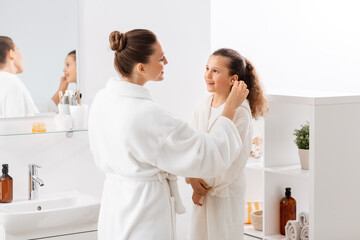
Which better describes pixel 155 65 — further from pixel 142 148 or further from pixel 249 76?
pixel 249 76

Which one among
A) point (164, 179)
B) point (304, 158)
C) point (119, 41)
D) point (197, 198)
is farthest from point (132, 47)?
point (304, 158)

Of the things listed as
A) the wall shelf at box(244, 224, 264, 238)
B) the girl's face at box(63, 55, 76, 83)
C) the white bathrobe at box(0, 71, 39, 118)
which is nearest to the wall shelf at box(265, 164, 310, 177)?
the wall shelf at box(244, 224, 264, 238)

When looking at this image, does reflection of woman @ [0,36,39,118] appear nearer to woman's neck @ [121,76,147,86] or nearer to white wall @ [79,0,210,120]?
white wall @ [79,0,210,120]

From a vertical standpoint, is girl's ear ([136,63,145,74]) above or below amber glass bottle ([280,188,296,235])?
above

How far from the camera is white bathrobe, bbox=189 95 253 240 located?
241 centimetres

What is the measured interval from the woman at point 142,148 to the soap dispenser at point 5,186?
0.78 metres

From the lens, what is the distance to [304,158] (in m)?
2.68

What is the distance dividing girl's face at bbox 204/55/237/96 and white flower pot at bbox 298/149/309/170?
47cm

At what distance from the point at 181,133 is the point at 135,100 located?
193 millimetres

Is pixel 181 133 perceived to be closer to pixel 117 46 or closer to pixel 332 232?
pixel 117 46

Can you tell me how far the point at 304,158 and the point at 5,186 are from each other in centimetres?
137

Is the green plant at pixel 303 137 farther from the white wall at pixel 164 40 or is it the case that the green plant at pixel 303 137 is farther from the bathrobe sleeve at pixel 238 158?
the white wall at pixel 164 40

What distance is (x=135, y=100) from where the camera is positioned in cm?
204

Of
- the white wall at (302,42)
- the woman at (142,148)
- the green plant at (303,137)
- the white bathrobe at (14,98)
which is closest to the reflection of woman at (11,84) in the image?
the white bathrobe at (14,98)
